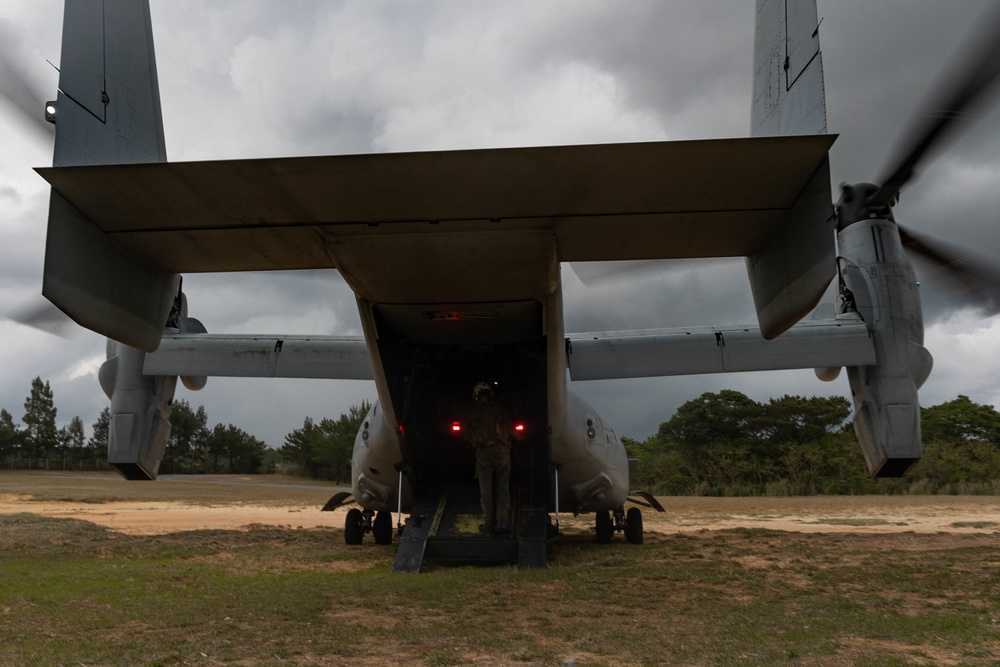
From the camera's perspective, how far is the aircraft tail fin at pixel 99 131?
14.4 ft

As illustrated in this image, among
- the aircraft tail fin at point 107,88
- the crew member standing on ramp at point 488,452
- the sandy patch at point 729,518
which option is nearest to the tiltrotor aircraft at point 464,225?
the aircraft tail fin at point 107,88

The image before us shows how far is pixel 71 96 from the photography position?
4.38 m

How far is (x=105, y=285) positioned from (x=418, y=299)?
2.41m

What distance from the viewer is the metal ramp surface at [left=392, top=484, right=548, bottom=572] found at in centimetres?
743

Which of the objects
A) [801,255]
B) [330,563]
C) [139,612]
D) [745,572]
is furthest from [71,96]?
[745,572]

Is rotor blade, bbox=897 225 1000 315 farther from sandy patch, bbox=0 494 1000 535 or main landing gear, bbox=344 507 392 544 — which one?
main landing gear, bbox=344 507 392 544

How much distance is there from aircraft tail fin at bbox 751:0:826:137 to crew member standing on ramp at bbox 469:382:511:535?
399 cm

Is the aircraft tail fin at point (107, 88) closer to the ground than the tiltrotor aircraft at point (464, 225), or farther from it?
farther from it

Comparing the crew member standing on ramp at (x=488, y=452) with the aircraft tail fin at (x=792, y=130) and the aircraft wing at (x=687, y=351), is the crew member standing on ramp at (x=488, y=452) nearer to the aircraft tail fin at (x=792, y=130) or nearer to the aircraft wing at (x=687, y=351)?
the aircraft wing at (x=687, y=351)

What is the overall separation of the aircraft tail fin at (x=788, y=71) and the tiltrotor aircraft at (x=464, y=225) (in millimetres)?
17

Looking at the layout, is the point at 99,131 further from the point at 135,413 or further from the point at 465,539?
the point at 135,413

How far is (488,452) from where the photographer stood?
7855mm

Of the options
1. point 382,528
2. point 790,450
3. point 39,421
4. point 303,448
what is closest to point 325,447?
point 303,448

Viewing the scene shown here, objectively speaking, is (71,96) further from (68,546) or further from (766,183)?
(68,546)
